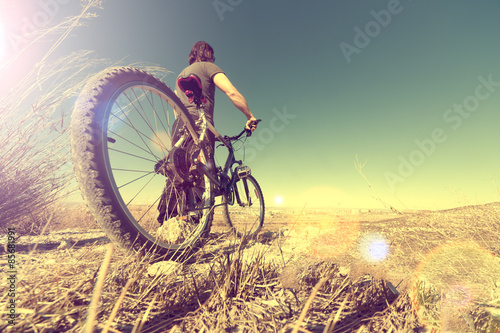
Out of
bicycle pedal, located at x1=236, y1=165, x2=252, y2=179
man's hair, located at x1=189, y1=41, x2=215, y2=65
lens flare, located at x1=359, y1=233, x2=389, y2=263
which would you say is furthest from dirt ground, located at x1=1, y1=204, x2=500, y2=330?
man's hair, located at x1=189, y1=41, x2=215, y2=65

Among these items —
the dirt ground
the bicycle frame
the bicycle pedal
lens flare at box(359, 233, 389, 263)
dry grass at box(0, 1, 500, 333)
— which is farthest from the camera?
the bicycle pedal

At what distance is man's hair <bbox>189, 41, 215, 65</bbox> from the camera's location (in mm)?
3045

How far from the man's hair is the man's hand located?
3.18 feet

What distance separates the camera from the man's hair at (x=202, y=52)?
3.04 metres

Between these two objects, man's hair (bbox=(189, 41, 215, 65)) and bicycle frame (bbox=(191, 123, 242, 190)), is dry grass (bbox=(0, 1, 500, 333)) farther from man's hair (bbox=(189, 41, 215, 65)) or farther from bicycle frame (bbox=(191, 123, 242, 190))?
man's hair (bbox=(189, 41, 215, 65))

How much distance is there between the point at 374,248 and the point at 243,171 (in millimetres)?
1905

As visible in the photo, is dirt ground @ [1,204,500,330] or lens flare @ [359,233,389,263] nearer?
dirt ground @ [1,204,500,330]

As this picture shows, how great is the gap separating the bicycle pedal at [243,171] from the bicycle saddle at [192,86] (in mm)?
1324

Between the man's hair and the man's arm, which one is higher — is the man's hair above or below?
above

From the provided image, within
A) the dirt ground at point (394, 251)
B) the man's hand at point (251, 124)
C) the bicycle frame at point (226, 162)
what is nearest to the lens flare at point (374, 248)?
the dirt ground at point (394, 251)

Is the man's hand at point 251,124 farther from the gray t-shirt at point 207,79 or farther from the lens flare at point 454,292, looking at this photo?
the lens flare at point 454,292

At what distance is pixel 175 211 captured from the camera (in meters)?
2.21

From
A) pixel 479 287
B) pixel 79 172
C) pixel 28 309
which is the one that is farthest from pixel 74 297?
pixel 479 287

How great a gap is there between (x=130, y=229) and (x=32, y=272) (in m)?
0.40
